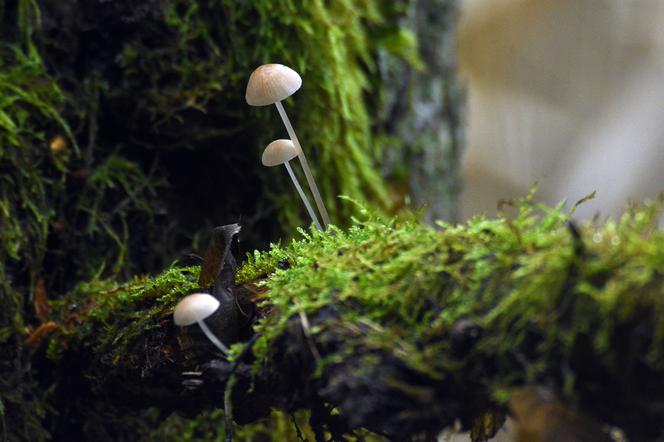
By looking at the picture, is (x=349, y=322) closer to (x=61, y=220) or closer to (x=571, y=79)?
(x=61, y=220)

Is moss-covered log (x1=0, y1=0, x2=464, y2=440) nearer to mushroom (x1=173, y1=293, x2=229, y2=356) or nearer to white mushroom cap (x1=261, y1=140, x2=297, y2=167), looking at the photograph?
white mushroom cap (x1=261, y1=140, x2=297, y2=167)

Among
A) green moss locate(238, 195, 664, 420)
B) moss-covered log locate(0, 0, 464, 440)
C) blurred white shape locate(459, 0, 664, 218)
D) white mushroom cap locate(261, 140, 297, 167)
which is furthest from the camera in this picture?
blurred white shape locate(459, 0, 664, 218)

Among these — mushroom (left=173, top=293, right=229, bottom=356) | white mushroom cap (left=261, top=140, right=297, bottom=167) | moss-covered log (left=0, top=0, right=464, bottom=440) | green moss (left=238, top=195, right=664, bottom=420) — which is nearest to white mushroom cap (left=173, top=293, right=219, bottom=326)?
mushroom (left=173, top=293, right=229, bottom=356)

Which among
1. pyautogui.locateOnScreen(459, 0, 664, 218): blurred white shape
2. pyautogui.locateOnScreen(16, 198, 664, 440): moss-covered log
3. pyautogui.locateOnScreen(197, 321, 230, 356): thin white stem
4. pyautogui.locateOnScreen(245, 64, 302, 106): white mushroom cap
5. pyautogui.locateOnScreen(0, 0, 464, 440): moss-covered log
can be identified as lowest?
pyautogui.locateOnScreen(16, 198, 664, 440): moss-covered log

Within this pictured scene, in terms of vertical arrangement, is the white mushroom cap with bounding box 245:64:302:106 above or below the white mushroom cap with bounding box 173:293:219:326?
above

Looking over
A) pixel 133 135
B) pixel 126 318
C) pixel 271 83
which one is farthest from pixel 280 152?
pixel 133 135

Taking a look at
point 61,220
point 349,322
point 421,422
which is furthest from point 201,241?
point 421,422
